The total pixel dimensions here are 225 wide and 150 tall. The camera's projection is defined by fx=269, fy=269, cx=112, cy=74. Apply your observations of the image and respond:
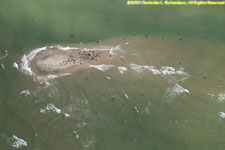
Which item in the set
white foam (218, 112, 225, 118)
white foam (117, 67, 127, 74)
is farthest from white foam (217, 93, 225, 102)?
white foam (117, 67, 127, 74)

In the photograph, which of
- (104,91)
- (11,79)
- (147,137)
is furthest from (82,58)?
(147,137)

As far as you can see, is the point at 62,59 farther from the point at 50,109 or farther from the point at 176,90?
the point at 176,90

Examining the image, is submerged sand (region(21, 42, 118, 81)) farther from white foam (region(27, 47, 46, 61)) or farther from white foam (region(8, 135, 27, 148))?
white foam (region(8, 135, 27, 148))

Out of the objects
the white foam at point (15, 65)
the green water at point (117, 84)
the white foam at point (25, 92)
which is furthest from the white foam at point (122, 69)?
the white foam at point (15, 65)

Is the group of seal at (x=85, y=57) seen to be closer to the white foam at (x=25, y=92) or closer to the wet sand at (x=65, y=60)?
the wet sand at (x=65, y=60)

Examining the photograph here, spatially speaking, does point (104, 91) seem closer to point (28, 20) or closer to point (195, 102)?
point (195, 102)

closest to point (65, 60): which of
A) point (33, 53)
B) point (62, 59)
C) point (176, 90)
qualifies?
point (62, 59)
